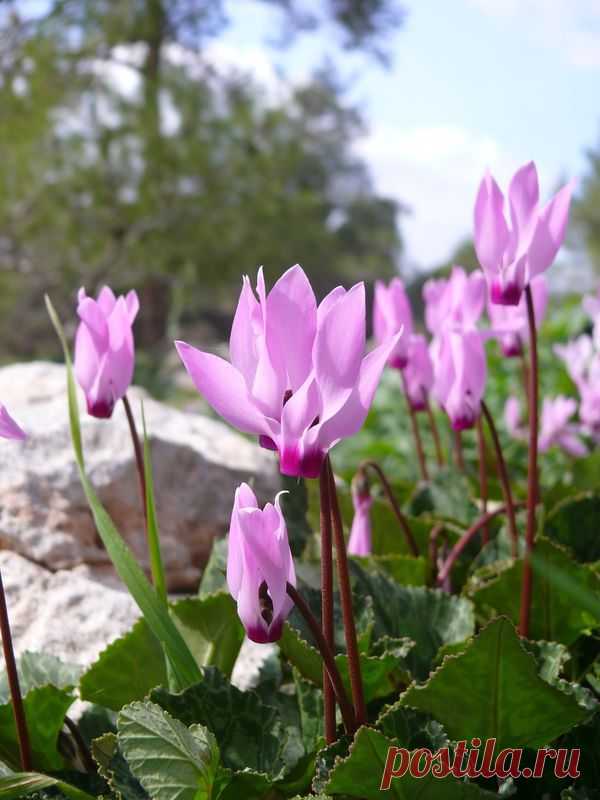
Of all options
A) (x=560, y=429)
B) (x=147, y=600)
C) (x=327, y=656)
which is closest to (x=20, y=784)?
(x=147, y=600)

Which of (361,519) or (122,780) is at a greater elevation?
(361,519)

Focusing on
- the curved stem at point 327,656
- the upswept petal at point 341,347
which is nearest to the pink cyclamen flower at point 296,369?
the upswept petal at point 341,347

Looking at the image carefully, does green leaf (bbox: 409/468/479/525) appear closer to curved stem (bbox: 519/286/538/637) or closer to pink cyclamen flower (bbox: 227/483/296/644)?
curved stem (bbox: 519/286/538/637)

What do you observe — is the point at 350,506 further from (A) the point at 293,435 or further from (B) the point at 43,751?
(A) the point at 293,435

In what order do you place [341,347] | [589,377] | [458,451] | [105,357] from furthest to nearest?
[589,377] → [458,451] → [105,357] → [341,347]

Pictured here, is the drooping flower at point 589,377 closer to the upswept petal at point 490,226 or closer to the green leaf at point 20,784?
the upswept petal at point 490,226

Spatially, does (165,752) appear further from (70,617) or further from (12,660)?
(70,617)
